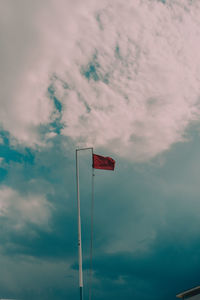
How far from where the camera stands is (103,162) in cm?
2394

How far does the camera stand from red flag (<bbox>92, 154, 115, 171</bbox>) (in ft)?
77.7

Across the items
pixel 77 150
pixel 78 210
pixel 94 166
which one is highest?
pixel 77 150

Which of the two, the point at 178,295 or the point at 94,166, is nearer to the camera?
the point at 94,166

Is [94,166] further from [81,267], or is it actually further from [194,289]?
[194,289]

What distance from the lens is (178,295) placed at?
34.8 meters

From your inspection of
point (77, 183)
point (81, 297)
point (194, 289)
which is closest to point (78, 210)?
point (77, 183)

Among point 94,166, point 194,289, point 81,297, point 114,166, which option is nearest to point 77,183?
point 94,166

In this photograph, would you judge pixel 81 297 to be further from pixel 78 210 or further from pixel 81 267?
pixel 78 210

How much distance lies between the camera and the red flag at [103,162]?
933 inches

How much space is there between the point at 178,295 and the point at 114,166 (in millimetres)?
23656

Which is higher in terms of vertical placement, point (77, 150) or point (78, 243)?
point (77, 150)

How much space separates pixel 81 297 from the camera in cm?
1870

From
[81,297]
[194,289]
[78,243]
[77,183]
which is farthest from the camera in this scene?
[194,289]

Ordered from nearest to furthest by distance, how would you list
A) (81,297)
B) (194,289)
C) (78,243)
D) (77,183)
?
(81,297) < (78,243) < (77,183) < (194,289)
